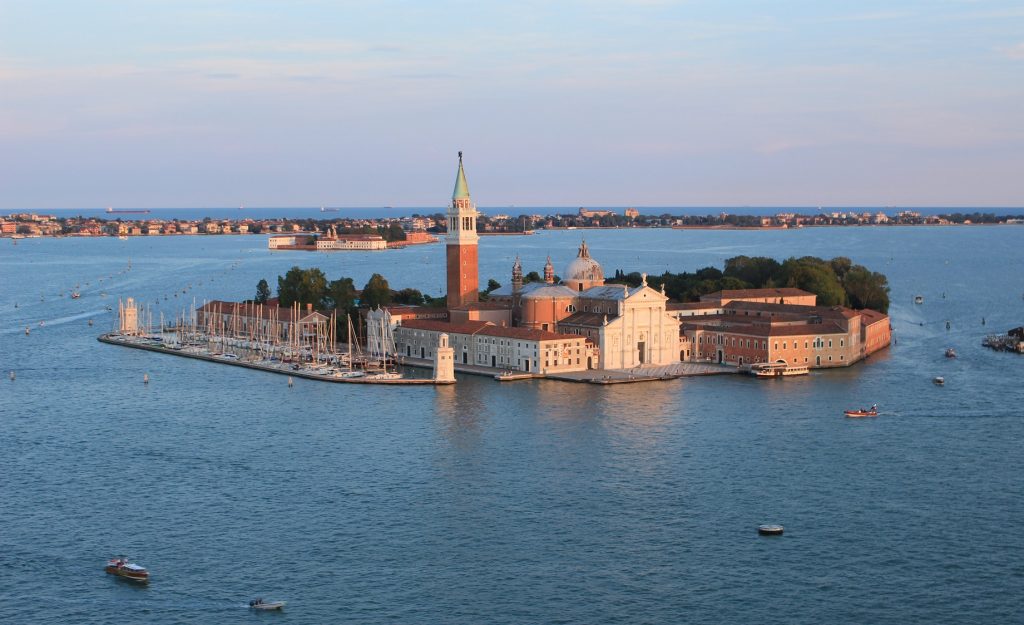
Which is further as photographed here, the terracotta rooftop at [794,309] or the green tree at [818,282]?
the green tree at [818,282]

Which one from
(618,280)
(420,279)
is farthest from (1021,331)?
(420,279)

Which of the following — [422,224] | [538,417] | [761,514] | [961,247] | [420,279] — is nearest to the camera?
[761,514]

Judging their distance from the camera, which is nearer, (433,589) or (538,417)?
(433,589)

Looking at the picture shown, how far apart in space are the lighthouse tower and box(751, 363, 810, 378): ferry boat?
32.8 ft

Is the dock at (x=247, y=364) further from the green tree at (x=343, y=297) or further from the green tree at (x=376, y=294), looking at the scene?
the green tree at (x=376, y=294)

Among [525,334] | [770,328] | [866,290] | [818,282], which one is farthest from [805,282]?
[525,334]

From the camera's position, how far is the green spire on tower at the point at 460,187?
4144 cm

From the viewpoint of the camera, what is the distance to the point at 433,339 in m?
38.1

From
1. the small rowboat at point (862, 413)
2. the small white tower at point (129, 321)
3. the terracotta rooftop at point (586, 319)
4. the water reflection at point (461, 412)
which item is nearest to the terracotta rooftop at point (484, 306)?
the terracotta rooftop at point (586, 319)

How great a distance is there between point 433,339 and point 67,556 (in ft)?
67.4

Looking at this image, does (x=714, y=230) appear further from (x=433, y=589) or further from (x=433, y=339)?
(x=433, y=589)

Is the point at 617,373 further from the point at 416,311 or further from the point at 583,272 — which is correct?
the point at 416,311

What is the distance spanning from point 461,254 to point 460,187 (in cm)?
273

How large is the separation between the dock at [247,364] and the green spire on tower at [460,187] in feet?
26.8
